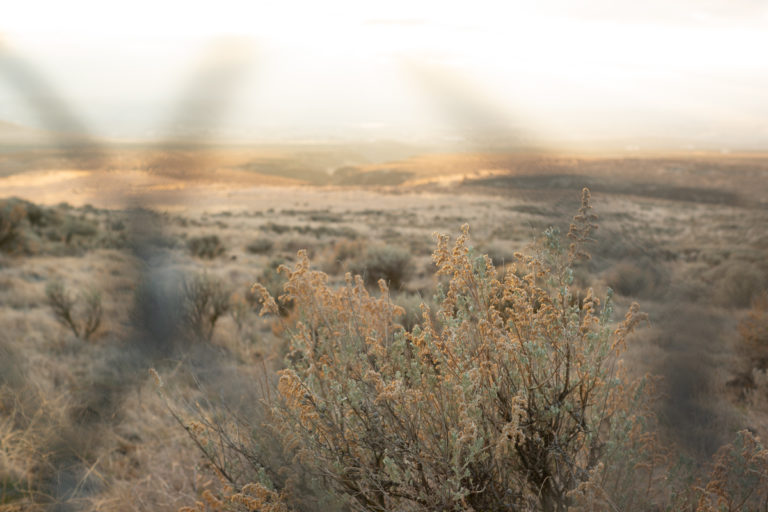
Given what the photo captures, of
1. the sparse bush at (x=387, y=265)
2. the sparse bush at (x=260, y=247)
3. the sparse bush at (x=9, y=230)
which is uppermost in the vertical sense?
the sparse bush at (x=9, y=230)

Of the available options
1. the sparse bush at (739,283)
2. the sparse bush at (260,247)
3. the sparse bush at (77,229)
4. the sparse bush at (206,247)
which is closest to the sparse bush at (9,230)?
the sparse bush at (77,229)

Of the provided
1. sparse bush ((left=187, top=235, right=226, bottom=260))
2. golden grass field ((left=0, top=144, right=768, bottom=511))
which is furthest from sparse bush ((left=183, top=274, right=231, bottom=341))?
sparse bush ((left=187, top=235, right=226, bottom=260))

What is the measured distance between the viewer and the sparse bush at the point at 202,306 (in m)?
7.50

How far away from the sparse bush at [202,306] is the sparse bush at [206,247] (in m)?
9.90

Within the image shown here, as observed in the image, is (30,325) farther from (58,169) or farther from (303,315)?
(303,315)

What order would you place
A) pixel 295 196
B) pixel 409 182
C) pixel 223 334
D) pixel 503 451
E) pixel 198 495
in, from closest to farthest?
pixel 503 451 → pixel 198 495 → pixel 409 182 → pixel 223 334 → pixel 295 196

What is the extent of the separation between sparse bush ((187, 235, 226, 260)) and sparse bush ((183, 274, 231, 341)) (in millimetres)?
9901

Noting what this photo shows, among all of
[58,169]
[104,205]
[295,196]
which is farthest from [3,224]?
[295,196]

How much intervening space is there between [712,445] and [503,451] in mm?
2683

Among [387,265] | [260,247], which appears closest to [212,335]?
[387,265]

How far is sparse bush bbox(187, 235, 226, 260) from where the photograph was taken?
18.2 metres

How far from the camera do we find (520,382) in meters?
2.31

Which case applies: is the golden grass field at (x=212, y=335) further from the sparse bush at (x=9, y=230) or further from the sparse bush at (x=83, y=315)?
the sparse bush at (x=9, y=230)

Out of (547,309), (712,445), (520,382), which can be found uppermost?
(547,309)
